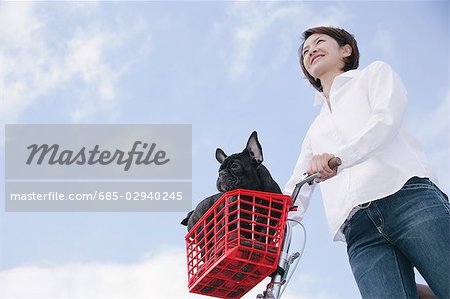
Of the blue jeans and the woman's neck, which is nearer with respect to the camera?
the blue jeans

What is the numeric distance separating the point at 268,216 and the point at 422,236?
17.3 inches

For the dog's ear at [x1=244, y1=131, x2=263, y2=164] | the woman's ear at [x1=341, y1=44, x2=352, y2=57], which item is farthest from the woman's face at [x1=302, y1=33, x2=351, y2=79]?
the dog's ear at [x1=244, y1=131, x2=263, y2=164]

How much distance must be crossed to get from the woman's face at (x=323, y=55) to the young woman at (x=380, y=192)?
0.10 m

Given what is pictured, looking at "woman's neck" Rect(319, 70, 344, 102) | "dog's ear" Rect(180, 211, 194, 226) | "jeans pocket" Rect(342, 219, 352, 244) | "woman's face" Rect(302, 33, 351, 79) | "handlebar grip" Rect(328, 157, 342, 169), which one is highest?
"woman's face" Rect(302, 33, 351, 79)

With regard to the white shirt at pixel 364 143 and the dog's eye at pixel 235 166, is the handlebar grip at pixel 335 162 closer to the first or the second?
the white shirt at pixel 364 143

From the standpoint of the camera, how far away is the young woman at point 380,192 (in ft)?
5.89

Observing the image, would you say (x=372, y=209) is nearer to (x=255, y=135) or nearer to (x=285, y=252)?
(x=285, y=252)

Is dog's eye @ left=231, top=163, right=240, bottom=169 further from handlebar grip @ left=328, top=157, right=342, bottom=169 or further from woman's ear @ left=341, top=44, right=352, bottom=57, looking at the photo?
woman's ear @ left=341, top=44, right=352, bottom=57

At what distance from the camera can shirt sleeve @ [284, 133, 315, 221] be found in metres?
2.20

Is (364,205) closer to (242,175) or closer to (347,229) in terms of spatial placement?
(347,229)

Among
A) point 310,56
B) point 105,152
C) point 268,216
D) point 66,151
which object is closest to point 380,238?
point 268,216

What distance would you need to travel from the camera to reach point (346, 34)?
238cm

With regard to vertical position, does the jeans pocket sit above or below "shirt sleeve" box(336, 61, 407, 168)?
below

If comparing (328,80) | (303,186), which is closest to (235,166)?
(303,186)
